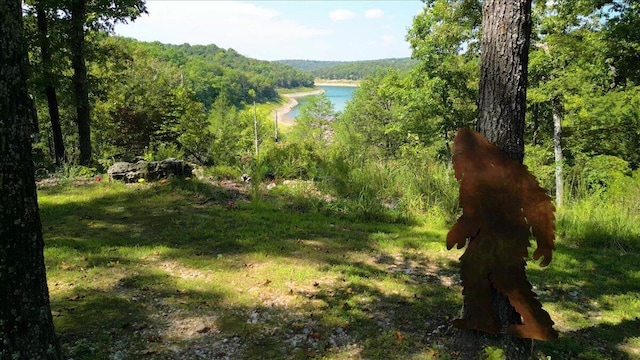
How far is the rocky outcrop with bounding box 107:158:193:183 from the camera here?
332 inches

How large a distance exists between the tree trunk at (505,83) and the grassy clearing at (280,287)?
0.49m

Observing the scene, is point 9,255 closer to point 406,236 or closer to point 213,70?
point 406,236

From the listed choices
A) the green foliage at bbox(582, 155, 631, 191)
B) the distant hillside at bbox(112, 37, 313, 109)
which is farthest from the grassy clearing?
the distant hillside at bbox(112, 37, 313, 109)

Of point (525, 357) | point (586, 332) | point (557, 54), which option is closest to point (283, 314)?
point (525, 357)

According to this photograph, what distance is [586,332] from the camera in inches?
134

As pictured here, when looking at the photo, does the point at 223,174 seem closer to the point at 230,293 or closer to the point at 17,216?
the point at 230,293

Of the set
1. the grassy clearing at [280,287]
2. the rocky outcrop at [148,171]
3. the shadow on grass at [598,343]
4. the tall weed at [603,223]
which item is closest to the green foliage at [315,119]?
the rocky outcrop at [148,171]

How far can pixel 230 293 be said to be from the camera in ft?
13.1

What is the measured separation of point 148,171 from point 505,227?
7.72 meters

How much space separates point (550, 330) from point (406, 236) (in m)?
3.68

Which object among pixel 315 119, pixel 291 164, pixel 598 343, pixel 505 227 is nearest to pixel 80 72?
pixel 291 164

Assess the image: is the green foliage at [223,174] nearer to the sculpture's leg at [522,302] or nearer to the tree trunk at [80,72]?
the tree trunk at [80,72]

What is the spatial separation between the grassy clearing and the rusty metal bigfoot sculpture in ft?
3.47

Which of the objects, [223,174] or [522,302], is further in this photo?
[223,174]
